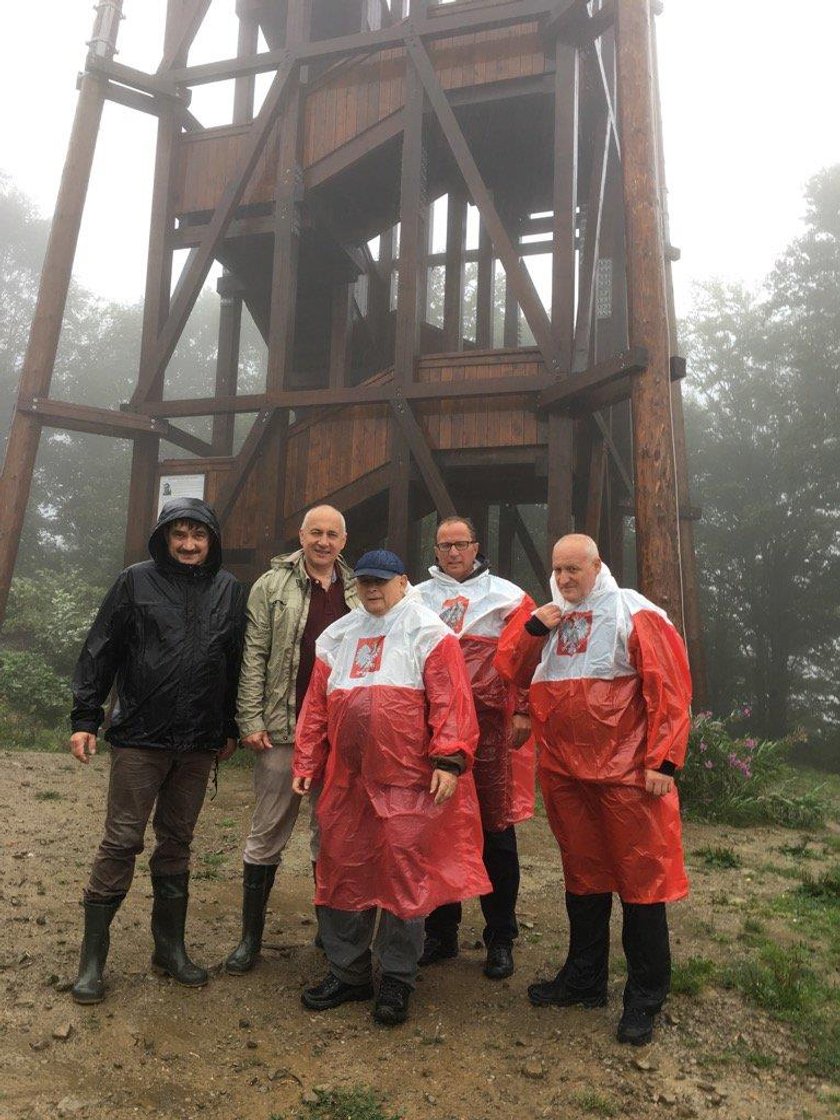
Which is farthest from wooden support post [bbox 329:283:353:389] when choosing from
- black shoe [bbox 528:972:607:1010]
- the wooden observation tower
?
black shoe [bbox 528:972:607:1010]

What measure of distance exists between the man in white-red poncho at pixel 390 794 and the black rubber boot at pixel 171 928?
1.93 ft

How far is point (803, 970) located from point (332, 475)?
6.85 meters

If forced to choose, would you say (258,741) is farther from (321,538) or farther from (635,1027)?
(635,1027)

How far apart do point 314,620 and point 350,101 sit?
833 cm

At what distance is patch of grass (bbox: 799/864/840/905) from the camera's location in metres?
5.30

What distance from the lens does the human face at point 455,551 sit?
14.0 ft

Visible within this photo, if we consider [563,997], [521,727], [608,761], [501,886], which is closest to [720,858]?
[501,886]

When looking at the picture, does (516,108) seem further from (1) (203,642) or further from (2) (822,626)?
(2) (822,626)

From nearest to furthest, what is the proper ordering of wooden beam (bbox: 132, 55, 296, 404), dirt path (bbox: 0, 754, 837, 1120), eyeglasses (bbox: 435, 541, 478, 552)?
dirt path (bbox: 0, 754, 837, 1120) < eyeglasses (bbox: 435, 541, 478, 552) < wooden beam (bbox: 132, 55, 296, 404)

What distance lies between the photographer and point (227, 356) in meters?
12.2

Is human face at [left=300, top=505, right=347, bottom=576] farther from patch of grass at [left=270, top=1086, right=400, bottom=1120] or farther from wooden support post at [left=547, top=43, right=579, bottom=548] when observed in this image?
wooden support post at [left=547, top=43, right=579, bottom=548]

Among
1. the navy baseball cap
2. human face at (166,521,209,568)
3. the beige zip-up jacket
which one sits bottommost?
the beige zip-up jacket

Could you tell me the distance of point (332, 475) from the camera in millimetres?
9570

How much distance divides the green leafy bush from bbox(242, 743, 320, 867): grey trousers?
4.81m
